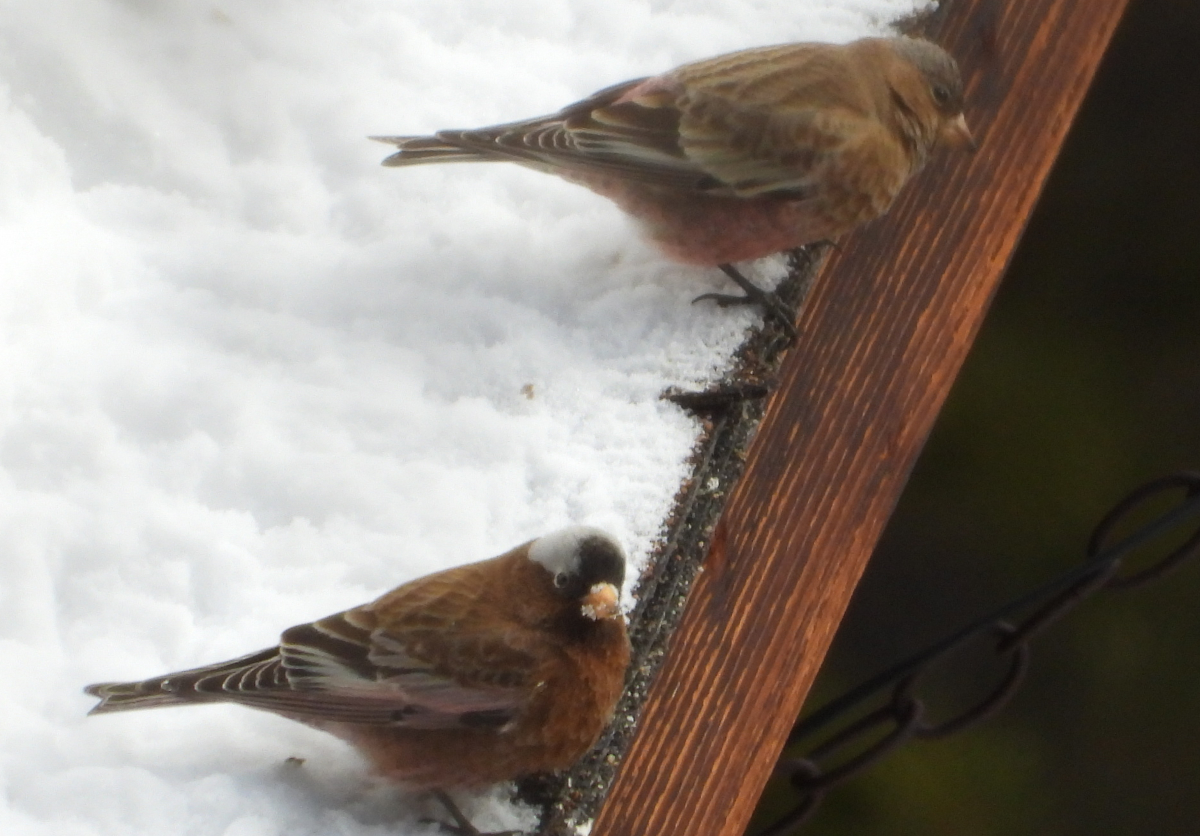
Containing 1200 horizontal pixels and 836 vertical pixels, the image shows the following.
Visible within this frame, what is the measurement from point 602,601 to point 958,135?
4.21ft

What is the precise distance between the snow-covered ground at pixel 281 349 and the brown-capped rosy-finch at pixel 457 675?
77 millimetres

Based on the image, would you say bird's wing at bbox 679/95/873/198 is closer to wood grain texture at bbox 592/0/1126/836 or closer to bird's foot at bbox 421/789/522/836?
wood grain texture at bbox 592/0/1126/836

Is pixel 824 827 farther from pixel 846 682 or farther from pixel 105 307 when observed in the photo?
pixel 105 307

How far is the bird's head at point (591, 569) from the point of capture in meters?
1.96

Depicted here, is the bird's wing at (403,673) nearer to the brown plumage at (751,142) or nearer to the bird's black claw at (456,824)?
the bird's black claw at (456,824)

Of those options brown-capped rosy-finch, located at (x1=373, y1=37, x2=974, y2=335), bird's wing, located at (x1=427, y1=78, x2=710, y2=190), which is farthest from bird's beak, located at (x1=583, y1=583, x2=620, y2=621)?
bird's wing, located at (x1=427, y1=78, x2=710, y2=190)

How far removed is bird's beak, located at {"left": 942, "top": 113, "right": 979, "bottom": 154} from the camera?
8.84ft

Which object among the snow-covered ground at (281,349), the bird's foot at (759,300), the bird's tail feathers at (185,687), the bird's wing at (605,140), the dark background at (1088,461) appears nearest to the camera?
the bird's tail feathers at (185,687)

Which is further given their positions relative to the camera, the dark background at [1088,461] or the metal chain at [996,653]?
the dark background at [1088,461]

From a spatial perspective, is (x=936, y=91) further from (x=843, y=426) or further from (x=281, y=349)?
(x=281, y=349)

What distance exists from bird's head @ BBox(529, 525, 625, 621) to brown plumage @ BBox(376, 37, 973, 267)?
0.83 m

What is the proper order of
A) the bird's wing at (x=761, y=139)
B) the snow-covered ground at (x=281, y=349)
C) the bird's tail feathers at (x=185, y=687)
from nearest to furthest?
the bird's tail feathers at (x=185, y=687)
the snow-covered ground at (x=281, y=349)
the bird's wing at (x=761, y=139)

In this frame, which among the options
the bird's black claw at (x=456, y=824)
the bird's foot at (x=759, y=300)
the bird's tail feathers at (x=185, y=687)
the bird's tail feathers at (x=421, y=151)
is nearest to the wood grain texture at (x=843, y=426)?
the bird's foot at (x=759, y=300)

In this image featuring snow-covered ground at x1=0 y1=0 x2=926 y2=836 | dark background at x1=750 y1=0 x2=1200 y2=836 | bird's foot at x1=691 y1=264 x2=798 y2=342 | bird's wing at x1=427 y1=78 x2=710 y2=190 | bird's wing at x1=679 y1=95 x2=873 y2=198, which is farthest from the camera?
dark background at x1=750 y1=0 x2=1200 y2=836
